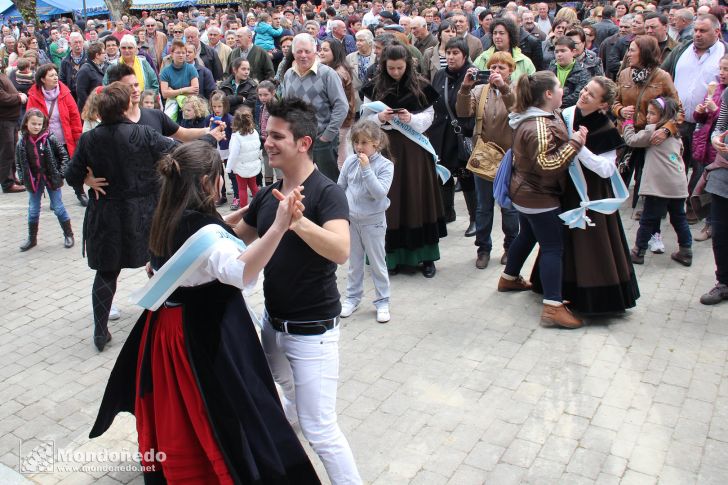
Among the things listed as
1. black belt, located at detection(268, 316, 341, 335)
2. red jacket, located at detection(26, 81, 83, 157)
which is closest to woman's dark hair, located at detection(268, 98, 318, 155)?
black belt, located at detection(268, 316, 341, 335)

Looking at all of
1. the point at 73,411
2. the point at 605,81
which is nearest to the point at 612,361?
the point at 605,81

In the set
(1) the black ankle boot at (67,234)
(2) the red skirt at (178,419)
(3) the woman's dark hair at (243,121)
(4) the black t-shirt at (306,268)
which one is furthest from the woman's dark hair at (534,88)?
(1) the black ankle boot at (67,234)

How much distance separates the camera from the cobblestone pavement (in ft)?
12.4

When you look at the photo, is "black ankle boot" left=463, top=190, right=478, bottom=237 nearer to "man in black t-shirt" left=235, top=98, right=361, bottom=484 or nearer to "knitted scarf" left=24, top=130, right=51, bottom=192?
"man in black t-shirt" left=235, top=98, right=361, bottom=484

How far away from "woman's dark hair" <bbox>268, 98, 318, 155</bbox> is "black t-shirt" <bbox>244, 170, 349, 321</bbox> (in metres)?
0.20

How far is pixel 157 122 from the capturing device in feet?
18.4

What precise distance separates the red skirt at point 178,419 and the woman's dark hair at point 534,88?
304 centimetres

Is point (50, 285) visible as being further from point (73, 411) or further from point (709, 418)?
point (709, 418)

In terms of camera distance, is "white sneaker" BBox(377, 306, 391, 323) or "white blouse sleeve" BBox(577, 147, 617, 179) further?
"white sneaker" BBox(377, 306, 391, 323)

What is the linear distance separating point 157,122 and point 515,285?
10.3 feet

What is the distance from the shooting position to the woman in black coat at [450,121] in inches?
256

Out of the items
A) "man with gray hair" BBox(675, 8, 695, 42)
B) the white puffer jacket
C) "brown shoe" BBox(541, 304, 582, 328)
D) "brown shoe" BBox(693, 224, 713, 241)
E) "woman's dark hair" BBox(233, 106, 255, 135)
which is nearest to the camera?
"brown shoe" BBox(541, 304, 582, 328)

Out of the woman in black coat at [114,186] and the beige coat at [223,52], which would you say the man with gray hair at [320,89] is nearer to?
the woman in black coat at [114,186]

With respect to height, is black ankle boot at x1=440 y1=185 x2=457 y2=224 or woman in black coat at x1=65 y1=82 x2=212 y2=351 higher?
woman in black coat at x1=65 y1=82 x2=212 y2=351
